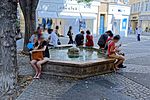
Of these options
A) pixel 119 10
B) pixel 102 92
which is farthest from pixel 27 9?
pixel 119 10

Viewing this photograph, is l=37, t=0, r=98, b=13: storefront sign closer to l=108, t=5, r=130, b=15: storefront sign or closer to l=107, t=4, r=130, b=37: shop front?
l=108, t=5, r=130, b=15: storefront sign

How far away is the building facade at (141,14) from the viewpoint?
4811cm

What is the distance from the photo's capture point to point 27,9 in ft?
39.4

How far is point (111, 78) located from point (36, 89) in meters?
2.76

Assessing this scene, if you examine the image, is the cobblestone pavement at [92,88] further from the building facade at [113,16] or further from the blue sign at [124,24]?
the blue sign at [124,24]

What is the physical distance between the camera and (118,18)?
32.8 meters

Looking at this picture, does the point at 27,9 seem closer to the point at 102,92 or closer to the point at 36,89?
the point at 36,89

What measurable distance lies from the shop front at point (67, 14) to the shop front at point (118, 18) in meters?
3.10

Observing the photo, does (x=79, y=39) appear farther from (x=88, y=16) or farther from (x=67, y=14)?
(x=88, y=16)

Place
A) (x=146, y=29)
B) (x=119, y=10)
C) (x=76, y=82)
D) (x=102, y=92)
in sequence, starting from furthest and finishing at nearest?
(x=146, y=29) < (x=119, y=10) < (x=76, y=82) < (x=102, y=92)

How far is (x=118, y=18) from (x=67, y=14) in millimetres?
9696

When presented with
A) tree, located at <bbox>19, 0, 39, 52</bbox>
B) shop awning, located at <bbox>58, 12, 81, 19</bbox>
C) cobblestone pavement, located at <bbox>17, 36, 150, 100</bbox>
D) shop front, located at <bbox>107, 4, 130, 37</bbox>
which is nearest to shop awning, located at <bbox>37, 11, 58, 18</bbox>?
shop awning, located at <bbox>58, 12, 81, 19</bbox>

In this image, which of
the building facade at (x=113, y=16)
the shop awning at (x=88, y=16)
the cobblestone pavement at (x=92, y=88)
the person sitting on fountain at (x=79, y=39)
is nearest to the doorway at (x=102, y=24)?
the building facade at (x=113, y=16)

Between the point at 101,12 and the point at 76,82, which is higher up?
the point at 101,12
